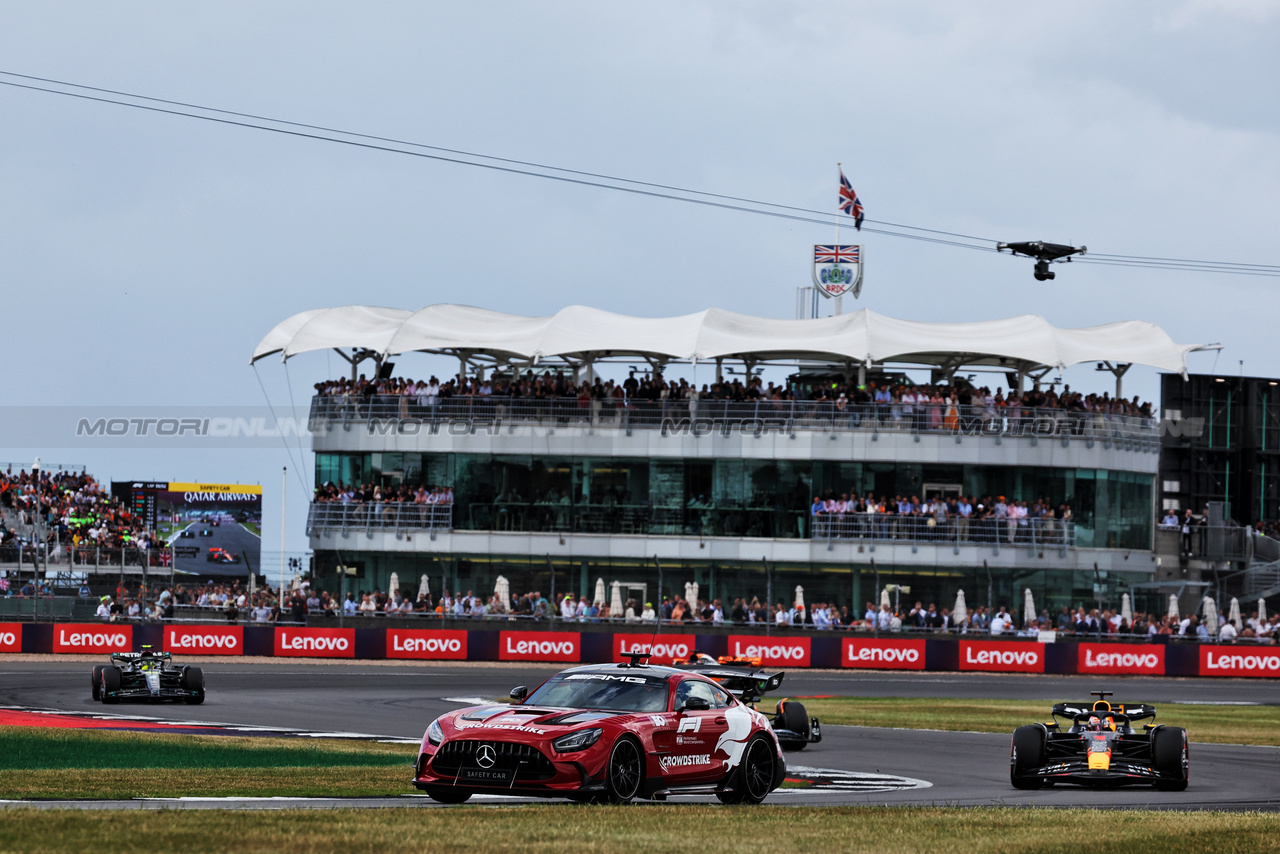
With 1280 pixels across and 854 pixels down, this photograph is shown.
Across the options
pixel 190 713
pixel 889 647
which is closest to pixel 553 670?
pixel 889 647

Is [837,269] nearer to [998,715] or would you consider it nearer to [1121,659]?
[1121,659]

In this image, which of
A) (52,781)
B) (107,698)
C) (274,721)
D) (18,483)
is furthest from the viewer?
(18,483)

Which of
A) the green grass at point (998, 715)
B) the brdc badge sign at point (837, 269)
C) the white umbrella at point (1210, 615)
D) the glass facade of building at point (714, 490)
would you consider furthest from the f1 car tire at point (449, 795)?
the brdc badge sign at point (837, 269)

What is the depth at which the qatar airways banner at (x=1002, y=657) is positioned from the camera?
4675cm

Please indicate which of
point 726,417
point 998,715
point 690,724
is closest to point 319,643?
point 726,417

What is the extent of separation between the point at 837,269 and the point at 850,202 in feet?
12.9

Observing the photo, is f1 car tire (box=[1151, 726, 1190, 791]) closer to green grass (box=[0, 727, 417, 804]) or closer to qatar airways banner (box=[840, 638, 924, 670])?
green grass (box=[0, 727, 417, 804])

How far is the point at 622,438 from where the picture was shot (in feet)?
183

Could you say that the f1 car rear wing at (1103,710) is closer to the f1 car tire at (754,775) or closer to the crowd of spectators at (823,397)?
the f1 car tire at (754,775)

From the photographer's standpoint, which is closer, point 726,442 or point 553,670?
point 553,670

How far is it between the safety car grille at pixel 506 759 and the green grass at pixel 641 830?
31cm

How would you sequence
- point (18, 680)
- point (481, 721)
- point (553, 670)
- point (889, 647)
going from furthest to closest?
1. point (889, 647)
2. point (553, 670)
3. point (18, 680)
4. point (481, 721)

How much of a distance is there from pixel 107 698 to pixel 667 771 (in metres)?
16.6

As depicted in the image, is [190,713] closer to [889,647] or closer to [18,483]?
[889,647]
